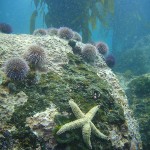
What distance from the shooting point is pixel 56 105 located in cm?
408

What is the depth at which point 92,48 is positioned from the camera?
608 centimetres

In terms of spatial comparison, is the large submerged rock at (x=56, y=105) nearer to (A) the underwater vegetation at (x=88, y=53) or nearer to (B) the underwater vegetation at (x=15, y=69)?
(B) the underwater vegetation at (x=15, y=69)

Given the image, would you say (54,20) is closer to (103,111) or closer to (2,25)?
(2,25)

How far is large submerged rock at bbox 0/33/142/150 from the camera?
3518 mm

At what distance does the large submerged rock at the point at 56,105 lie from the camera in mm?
3518

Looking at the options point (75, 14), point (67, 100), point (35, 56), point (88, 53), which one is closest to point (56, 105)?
point (67, 100)

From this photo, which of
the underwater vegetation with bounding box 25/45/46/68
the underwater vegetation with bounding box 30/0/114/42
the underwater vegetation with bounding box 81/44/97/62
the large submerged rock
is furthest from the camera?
the underwater vegetation with bounding box 30/0/114/42

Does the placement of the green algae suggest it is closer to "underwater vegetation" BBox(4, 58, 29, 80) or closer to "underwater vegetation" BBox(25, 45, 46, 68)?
"underwater vegetation" BBox(4, 58, 29, 80)

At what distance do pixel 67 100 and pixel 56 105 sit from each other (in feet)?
0.77

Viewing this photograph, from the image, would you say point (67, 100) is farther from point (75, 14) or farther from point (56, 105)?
point (75, 14)

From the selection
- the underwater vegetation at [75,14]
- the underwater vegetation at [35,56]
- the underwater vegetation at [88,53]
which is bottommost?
the underwater vegetation at [35,56]

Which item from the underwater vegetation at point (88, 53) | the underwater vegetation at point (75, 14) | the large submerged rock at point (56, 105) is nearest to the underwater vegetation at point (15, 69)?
the large submerged rock at point (56, 105)

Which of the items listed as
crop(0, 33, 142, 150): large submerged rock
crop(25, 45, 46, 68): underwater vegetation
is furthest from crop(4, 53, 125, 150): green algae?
crop(25, 45, 46, 68): underwater vegetation

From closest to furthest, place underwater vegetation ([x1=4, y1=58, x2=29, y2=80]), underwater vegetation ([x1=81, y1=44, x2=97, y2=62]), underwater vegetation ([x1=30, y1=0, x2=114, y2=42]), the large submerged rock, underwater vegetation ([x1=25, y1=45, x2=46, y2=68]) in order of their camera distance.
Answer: the large submerged rock → underwater vegetation ([x1=4, y1=58, x2=29, y2=80]) → underwater vegetation ([x1=25, y1=45, x2=46, y2=68]) → underwater vegetation ([x1=81, y1=44, x2=97, y2=62]) → underwater vegetation ([x1=30, y1=0, x2=114, y2=42])
